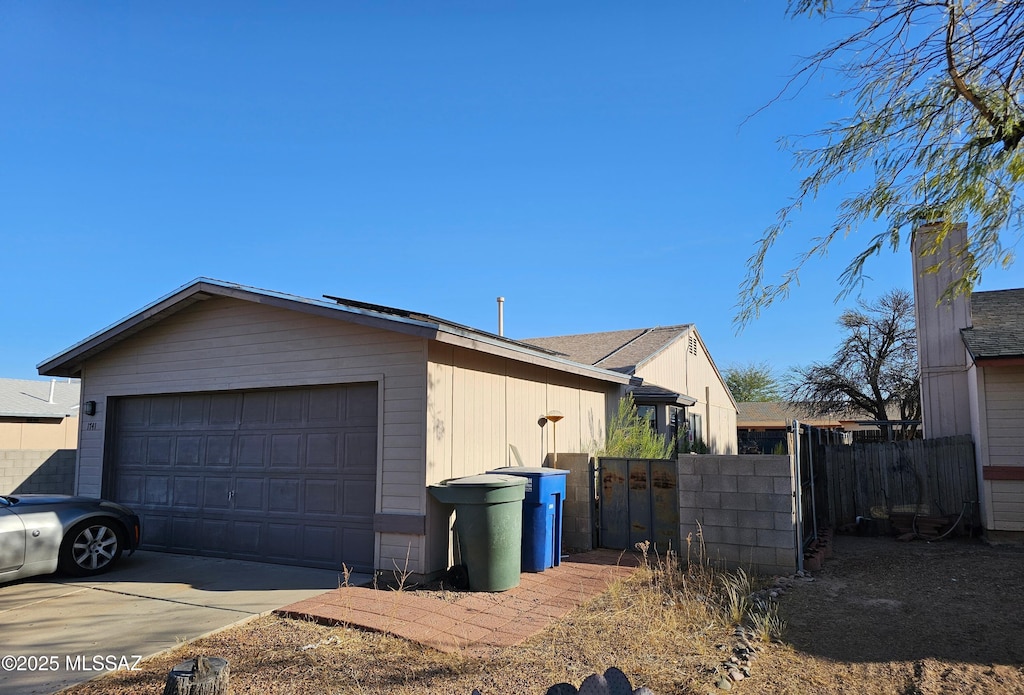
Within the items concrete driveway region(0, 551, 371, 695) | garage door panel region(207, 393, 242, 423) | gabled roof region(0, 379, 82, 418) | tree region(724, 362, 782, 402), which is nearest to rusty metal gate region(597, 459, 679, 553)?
concrete driveway region(0, 551, 371, 695)

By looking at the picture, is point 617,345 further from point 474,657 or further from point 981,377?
point 474,657

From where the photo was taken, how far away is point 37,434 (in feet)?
71.7

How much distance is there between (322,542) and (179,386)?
10.7ft

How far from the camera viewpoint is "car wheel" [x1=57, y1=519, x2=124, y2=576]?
725 centimetres

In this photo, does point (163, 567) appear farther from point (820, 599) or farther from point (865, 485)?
point (865, 485)

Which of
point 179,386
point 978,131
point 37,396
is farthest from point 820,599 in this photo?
point 37,396

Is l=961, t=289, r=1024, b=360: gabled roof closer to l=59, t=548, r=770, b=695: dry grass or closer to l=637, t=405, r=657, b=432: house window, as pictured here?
l=637, t=405, r=657, b=432: house window

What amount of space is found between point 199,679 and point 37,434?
23337 mm

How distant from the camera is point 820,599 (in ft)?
21.1

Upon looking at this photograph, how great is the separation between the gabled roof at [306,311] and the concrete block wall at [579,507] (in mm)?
1480

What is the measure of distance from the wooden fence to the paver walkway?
21.0ft

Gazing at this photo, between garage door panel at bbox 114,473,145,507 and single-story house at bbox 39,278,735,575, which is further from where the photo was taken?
garage door panel at bbox 114,473,145,507

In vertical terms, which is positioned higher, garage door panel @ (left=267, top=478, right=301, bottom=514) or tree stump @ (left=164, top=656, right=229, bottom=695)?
garage door panel @ (left=267, top=478, right=301, bottom=514)

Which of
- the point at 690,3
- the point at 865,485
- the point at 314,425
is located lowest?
the point at 865,485
